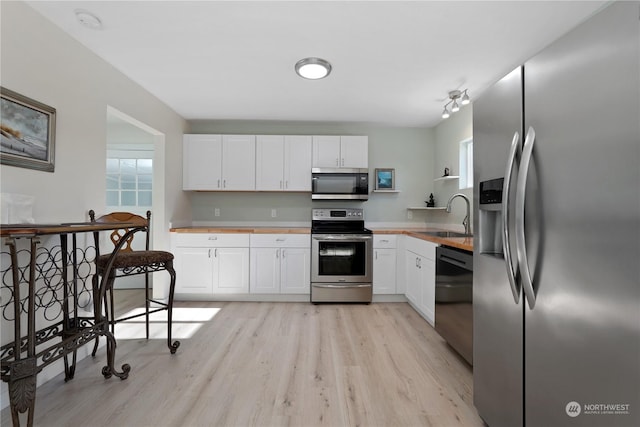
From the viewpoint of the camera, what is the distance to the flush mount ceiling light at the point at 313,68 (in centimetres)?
228

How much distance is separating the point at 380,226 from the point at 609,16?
3418 millimetres

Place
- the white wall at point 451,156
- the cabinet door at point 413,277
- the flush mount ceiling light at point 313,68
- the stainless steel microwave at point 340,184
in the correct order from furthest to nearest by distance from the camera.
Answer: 1. the stainless steel microwave at point 340,184
2. the white wall at point 451,156
3. the cabinet door at point 413,277
4. the flush mount ceiling light at point 313,68

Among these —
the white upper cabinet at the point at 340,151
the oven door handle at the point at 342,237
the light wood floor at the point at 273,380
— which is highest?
the white upper cabinet at the point at 340,151

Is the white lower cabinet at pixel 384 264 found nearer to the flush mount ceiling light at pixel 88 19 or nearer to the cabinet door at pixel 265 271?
the cabinet door at pixel 265 271

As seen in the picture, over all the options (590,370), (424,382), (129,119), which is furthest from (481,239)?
(129,119)

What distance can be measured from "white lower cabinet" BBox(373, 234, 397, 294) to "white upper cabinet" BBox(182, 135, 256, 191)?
178cm

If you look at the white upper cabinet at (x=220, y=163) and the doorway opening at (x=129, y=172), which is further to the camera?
the doorway opening at (x=129, y=172)

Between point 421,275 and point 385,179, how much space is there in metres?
1.59

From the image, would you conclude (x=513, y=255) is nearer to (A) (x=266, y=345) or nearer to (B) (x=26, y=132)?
(A) (x=266, y=345)

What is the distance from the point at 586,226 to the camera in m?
0.84

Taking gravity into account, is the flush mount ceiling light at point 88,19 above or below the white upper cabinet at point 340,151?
above

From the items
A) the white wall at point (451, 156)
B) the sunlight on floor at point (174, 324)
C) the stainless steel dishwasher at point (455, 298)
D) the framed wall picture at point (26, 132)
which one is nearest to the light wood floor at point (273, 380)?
the sunlight on floor at point (174, 324)

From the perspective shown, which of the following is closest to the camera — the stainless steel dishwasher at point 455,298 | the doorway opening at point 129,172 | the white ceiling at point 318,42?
the white ceiling at point 318,42

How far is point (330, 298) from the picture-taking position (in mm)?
3350
